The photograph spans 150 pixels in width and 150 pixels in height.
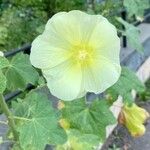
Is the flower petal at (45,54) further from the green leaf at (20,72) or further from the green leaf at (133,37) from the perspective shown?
the green leaf at (133,37)

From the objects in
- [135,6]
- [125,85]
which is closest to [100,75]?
[125,85]

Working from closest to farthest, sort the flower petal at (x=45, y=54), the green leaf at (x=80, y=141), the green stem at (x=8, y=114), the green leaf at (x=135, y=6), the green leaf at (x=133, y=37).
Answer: the flower petal at (x=45, y=54)
the green stem at (x=8, y=114)
the green leaf at (x=80, y=141)
the green leaf at (x=135, y=6)
the green leaf at (x=133, y=37)

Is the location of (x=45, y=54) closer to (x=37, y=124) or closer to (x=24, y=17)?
(x=37, y=124)

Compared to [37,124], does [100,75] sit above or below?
above

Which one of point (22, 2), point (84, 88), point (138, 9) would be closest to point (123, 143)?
point (22, 2)

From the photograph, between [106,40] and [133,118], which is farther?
[133,118]

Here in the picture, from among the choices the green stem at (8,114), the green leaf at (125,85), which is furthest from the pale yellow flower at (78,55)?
the green leaf at (125,85)

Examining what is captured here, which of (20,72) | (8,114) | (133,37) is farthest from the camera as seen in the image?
(133,37)

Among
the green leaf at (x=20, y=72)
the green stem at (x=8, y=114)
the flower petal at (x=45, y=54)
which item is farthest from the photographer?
the green leaf at (x=20, y=72)
